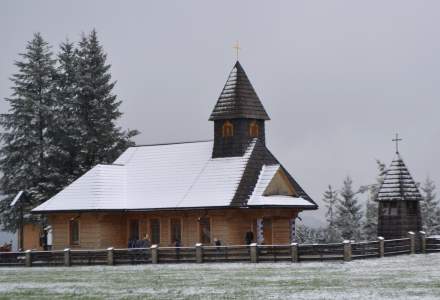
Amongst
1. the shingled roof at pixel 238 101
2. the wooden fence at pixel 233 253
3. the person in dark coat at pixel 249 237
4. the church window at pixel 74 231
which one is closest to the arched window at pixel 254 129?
the shingled roof at pixel 238 101

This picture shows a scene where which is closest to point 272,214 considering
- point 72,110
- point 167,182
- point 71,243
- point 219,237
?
point 219,237

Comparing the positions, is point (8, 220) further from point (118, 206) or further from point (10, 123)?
point (118, 206)

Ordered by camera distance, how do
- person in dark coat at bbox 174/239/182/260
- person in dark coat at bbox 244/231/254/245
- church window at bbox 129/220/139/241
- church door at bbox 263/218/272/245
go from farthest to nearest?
church window at bbox 129/220/139/241
church door at bbox 263/218/272/245
person in dark coat at bbox 244/231/254/245
person in dark coat at bbox 174/239/182/260

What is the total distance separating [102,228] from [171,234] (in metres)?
4.18

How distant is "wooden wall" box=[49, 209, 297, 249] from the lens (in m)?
52.9

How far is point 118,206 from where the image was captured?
5538 centimetres

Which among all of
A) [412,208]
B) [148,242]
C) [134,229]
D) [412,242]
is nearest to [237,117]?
[134,229]

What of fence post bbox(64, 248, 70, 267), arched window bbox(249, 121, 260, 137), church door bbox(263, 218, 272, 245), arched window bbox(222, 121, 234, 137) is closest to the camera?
fence post bbox(64, 248, 70, 267)

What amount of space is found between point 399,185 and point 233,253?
42.0 ft

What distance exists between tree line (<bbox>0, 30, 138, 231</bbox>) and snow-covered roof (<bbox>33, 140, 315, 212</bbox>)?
11713 millimetres

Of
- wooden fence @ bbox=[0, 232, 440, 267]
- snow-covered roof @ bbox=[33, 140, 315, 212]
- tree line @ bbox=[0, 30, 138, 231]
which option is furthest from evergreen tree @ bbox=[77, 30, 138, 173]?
wooden fence @ bbox=[0, 232, 440, 267]

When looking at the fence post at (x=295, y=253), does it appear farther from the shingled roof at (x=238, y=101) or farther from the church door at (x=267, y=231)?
the shingled roof at (x=238, y=101)

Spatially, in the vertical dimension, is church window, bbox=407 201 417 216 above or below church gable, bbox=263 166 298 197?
below

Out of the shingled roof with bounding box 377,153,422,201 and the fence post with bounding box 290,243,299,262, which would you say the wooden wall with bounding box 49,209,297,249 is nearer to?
the shingled roof with bounding box 377,153,422,201
